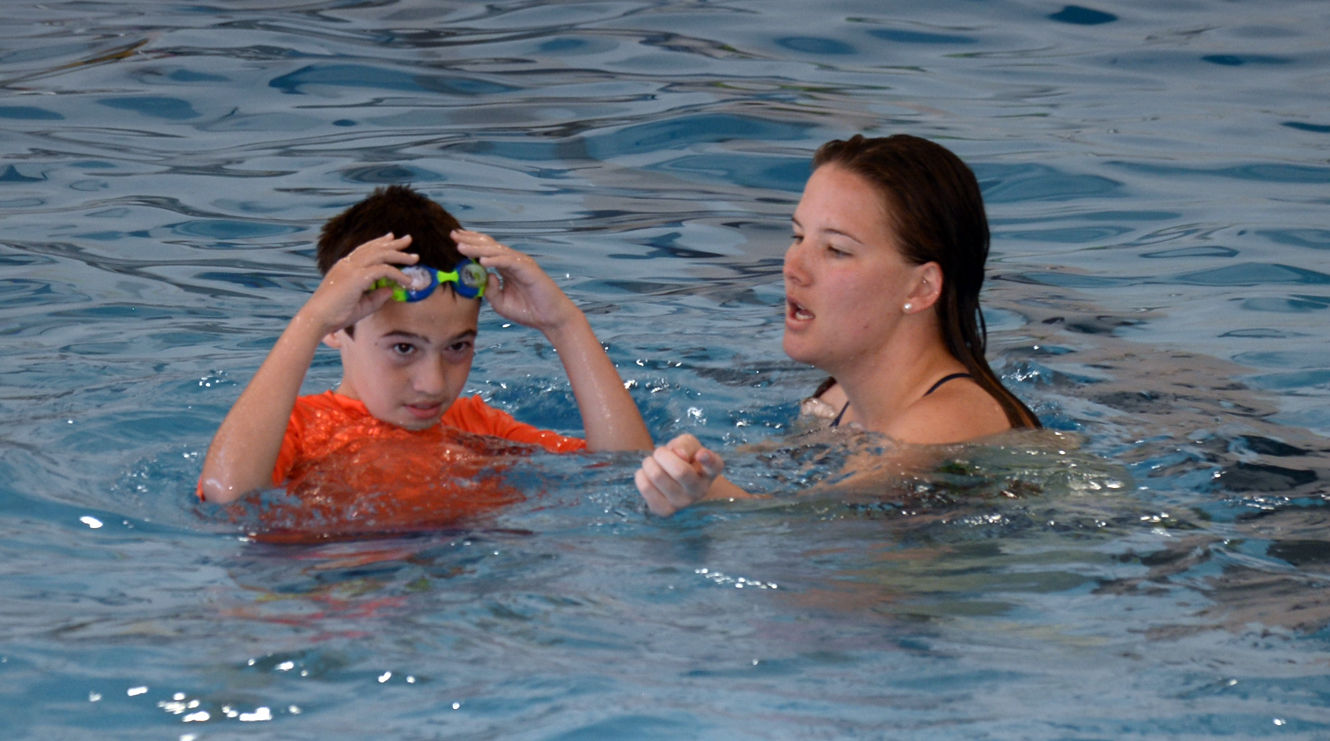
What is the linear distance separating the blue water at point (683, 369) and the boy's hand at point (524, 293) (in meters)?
0.41

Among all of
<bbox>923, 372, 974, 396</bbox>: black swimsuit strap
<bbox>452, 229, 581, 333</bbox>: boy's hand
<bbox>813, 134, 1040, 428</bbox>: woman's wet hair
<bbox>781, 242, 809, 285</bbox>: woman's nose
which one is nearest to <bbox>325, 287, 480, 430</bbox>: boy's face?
<bbox>452, 229, 581, 333</bbox>: boy's hand

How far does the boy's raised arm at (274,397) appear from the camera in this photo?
3.62m

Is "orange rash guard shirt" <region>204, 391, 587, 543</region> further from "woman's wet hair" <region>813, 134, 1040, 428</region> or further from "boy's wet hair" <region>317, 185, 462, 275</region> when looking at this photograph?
"woman's wet hair" <region>813, 134, 1040, 428</region>

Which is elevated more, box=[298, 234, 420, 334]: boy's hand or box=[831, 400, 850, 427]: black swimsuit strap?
box=[298, 234, 420, 334]: boy's hand

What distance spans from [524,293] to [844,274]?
88 centimetres

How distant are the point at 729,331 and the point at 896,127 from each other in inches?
122

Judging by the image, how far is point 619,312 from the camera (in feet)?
21.6

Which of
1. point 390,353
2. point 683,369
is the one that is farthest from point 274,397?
point 683,369

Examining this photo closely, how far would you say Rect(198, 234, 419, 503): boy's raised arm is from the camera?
3.62 m

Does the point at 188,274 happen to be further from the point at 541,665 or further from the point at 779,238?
the point at 541,665

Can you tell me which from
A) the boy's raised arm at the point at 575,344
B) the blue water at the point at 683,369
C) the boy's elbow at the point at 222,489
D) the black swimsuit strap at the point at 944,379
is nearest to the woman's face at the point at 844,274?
the black swimsuit strap at the point at 944,379

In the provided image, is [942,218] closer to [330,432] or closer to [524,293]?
[524,293]

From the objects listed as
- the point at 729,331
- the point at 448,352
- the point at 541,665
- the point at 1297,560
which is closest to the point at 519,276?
the point at 448,352

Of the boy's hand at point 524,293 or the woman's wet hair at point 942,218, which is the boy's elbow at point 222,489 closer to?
the boy's hand at point 524,293
